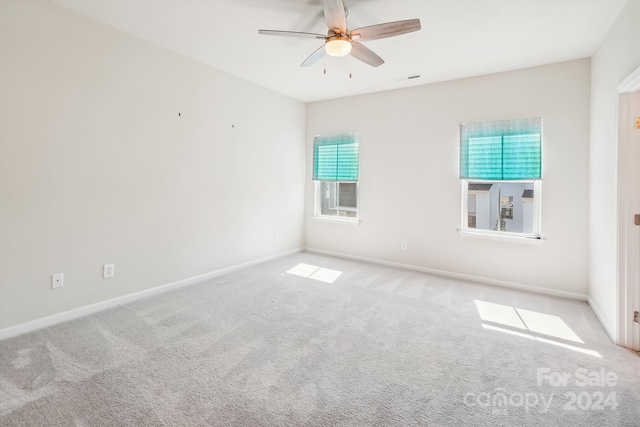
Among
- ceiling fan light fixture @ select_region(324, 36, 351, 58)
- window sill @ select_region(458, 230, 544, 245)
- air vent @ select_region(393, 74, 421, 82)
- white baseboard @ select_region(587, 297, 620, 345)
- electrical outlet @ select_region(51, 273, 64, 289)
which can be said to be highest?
air vent @ select_region(393, 74, 421, 82)

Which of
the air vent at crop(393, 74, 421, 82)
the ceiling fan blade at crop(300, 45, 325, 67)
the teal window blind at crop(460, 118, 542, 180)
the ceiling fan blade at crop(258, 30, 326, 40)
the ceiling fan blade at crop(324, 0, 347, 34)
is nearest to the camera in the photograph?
the ceiling fan blade at crop(324, 0, 347, 34)

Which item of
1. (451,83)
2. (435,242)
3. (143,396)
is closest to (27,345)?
(143,396)

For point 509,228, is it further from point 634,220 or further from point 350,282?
point 350,282

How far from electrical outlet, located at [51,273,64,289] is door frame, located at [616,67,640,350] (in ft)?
15.2

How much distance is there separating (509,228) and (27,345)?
4.89m

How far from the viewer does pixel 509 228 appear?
12.2ft

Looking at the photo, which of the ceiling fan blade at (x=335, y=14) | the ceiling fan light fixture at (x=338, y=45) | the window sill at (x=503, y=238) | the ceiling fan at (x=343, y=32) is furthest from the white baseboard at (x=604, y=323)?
the ceiling fan blade at (x=335, y=14)

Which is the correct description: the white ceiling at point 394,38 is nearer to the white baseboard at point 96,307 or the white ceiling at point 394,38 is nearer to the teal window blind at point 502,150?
the teal window blind at point 502,150

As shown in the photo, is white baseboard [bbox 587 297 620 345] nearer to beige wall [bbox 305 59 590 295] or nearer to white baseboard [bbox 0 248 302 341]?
beige wall [bbox 305 59 590 295]

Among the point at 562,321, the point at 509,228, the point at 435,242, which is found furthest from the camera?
the point at 435,242

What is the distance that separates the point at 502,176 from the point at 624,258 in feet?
5.13

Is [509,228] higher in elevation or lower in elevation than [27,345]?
higher

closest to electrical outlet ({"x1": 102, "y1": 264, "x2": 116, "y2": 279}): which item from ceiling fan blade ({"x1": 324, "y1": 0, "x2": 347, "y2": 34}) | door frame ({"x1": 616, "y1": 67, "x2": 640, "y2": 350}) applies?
ceiling fan blade ({"x1": 324, "y1": 0, "x2": 347, "y2": 34})

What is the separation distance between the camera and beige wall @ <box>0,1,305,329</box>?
91.2 inches
